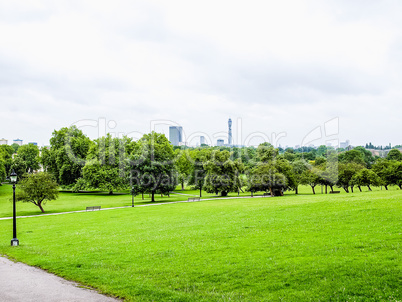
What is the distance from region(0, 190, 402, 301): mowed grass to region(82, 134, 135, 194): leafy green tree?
176 ft

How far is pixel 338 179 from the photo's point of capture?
65.4 meters

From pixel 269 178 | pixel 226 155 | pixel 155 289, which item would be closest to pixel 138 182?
pixel 226 155

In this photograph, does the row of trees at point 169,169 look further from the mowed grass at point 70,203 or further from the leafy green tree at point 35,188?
the leafy green tree at point 35,188

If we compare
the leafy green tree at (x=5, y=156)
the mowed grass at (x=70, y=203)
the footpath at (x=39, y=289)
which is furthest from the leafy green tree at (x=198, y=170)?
the footpath at (x=39, y=289)

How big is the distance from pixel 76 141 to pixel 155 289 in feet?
259

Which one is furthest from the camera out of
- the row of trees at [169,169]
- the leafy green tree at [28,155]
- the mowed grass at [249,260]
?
the leafy green tree at [28,155]

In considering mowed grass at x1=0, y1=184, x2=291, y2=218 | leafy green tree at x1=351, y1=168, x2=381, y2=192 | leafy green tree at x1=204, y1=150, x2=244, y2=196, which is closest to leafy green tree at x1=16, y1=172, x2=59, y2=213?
mowed grass at x1=0, y1=184, x2=291, y2=218

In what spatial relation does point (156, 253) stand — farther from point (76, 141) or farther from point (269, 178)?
point (76, 141)

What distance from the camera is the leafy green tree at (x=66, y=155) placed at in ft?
258

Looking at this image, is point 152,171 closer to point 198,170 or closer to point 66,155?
point 198,170

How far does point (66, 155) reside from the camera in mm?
79062

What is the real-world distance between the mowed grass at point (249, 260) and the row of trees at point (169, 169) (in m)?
36.1

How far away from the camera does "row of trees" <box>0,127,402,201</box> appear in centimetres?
5456

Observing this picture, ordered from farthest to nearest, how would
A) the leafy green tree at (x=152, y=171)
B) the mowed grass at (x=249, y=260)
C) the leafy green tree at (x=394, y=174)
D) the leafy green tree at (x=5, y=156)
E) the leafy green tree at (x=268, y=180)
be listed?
the leafy green tree at (x=5, y=156), the leafy green tree at (x=268, y=180), the leafy green tree at (x=394, y=174), the leafy green tree at (x=152, y=171), the mowed grass at (x=249, y=260)
